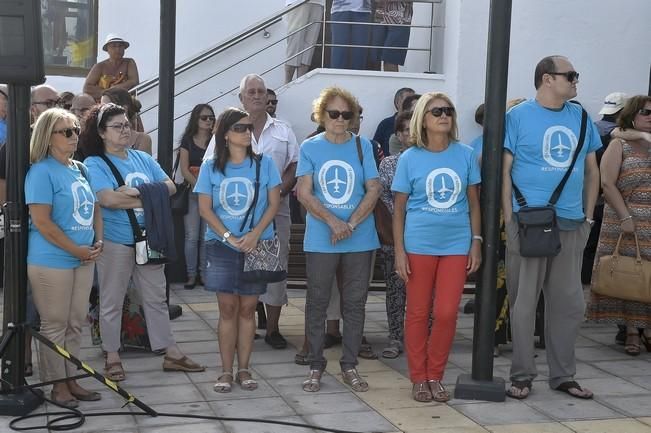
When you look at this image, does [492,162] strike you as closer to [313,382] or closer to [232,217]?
[232,217]

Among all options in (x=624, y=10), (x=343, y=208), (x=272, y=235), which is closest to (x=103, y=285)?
(x=272, y=235)

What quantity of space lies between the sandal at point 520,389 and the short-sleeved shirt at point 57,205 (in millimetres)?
2696

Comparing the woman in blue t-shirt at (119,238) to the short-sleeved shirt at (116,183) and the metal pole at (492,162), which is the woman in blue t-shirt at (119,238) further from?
the metal pole at (492,162)

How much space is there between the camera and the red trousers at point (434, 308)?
6.05 metres

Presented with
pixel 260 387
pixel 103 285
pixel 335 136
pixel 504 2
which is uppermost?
pixel 504 2

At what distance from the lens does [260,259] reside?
626 centimetres

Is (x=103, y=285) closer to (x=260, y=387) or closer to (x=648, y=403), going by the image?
(x=260, y=387)

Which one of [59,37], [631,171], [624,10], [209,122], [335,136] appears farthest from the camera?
[59,37]

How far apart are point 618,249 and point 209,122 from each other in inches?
170

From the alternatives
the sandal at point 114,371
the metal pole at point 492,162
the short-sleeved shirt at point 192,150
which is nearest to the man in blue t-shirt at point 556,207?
the metal pole at point 492,162

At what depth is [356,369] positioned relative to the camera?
21.6 ft

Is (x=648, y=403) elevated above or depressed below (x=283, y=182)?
below

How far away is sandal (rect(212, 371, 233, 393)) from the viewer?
20.5 feet

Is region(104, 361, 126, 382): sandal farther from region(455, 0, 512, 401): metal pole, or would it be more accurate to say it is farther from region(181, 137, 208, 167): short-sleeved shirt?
region(181, 137, 208, 167): short-sleeved shirt
